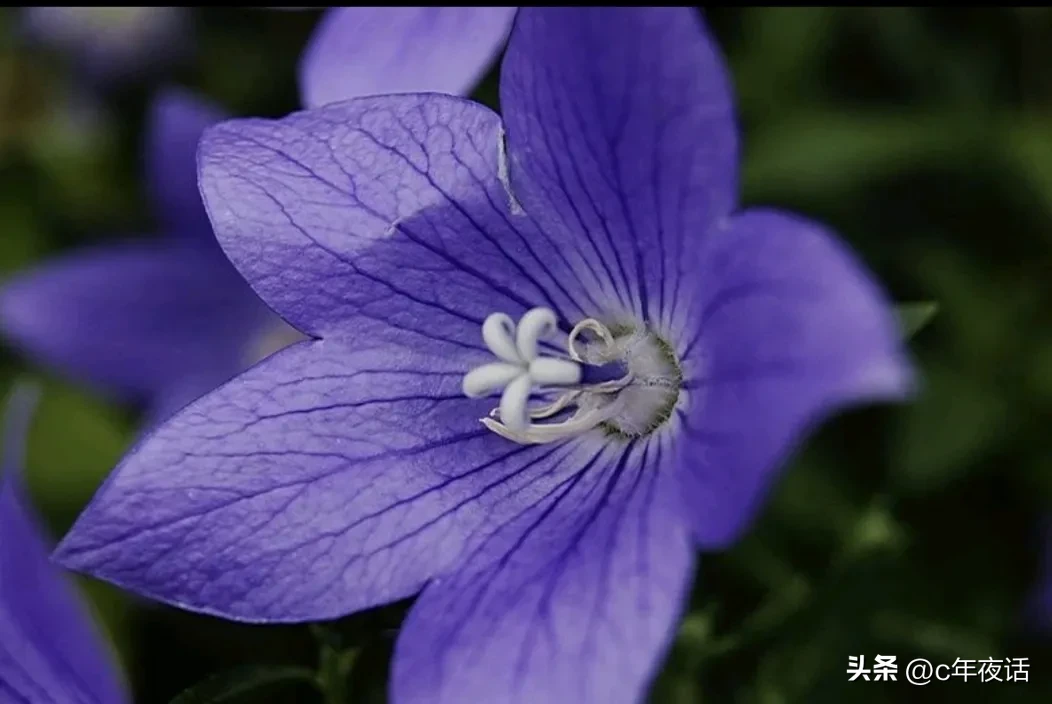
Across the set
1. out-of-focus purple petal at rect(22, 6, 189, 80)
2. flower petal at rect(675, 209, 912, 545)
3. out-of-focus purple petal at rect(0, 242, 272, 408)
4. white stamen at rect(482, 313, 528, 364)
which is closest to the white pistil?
white stamen at rect(482, 313, 528, 364)

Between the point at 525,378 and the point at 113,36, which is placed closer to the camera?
the point at 525,378

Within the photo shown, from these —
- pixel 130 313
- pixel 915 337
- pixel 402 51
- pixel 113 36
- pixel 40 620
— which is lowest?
pixel 40 620

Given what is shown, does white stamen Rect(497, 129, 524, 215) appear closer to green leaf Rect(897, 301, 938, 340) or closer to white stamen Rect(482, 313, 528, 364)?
white stamen Rect(482, 313, 528, 364)

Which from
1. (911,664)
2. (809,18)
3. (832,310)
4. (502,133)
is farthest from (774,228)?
(809,18)

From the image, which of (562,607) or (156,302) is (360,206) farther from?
(156,302)

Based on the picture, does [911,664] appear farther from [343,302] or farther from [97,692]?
[97,692]

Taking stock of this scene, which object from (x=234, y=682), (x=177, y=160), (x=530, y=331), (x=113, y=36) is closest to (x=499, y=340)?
(x=530, y=331)
